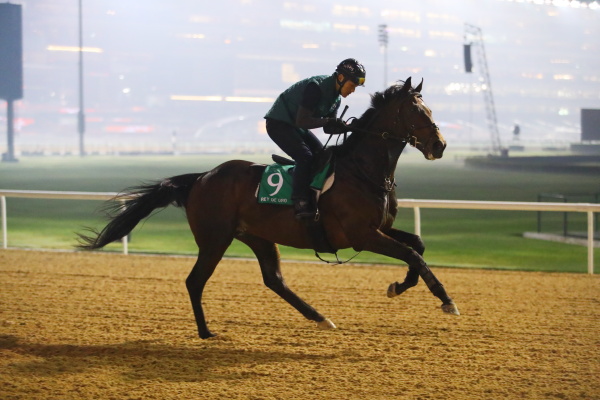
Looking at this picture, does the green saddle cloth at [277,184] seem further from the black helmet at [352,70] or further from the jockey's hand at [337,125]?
the black helmet at [352,70]

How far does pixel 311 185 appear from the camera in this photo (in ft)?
16.9

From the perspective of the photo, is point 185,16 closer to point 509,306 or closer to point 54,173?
point 54,173

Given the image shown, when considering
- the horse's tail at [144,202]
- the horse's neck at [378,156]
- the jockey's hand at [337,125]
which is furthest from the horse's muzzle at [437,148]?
the horse's tail at [144,202]

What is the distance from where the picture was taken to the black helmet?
500 centimetres

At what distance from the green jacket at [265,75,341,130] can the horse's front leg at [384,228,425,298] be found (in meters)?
0.94

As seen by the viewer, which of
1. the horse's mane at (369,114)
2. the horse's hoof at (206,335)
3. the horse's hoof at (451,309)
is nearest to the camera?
the horse's hoof at (451,309)

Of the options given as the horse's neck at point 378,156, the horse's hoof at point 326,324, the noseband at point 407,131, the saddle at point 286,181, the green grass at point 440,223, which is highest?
the noseband at point 407,131

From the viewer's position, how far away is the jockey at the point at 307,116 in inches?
199

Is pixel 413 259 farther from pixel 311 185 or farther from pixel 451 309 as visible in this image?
pixel 311 185

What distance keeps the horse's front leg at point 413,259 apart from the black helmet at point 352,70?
3.33 feet

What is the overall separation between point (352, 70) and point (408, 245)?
1290mm

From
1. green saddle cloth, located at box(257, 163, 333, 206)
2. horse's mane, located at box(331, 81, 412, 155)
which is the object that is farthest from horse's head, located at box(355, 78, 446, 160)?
green saddle cloth, located at box(257, 163, 333, 206)

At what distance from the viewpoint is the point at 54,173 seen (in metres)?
35.6

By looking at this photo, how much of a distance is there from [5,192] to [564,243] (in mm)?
8781
